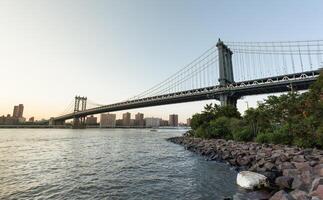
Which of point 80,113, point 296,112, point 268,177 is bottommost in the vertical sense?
point 268,177

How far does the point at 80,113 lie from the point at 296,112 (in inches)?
3708

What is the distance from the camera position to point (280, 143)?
22.8 metres

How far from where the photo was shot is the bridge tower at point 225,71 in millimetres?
60844

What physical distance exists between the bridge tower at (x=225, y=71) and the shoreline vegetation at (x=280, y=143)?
14.4 m

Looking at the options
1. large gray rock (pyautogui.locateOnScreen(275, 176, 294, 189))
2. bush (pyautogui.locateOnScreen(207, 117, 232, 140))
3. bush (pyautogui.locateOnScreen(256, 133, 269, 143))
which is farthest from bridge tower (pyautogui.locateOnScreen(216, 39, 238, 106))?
large gray rock (pyautogui.locateOnScreen(275, 176, 294, 189))

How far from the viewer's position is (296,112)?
23.7 meters

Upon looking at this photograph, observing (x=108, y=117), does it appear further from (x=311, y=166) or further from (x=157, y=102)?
(x=311, y=166)

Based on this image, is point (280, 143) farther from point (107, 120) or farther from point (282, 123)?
point (107, 120)

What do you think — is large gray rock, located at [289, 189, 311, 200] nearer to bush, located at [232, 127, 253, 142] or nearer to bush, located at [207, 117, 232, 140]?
bush, located at [232, 127, 253, 142]

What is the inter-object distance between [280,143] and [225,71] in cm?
4529

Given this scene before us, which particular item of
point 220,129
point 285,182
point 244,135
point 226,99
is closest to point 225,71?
point 226,99

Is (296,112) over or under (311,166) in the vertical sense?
over

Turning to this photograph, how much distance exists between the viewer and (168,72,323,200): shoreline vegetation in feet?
30.5

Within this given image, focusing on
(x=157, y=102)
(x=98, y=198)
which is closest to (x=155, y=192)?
(x=98, y=198)
